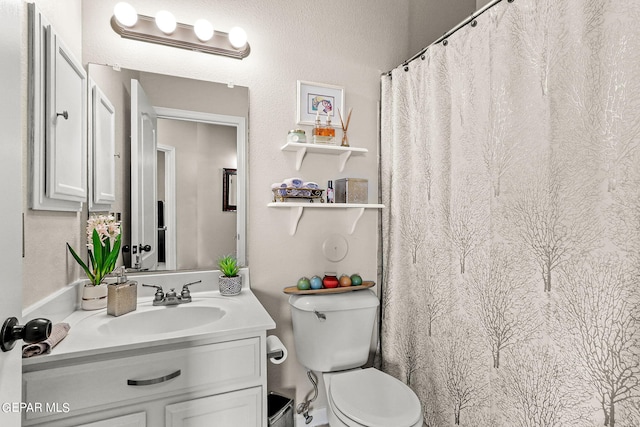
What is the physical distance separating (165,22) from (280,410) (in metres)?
1.90

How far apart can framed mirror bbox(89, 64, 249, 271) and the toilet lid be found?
78 centimetres

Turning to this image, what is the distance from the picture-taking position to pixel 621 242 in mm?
862

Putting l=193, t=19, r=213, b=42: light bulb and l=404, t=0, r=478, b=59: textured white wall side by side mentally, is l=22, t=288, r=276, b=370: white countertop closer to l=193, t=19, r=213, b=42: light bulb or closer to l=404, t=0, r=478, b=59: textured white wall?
l=193, t=19, r=213, b=42: light bulb

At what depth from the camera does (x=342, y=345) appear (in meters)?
1.62

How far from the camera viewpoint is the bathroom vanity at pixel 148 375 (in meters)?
0.93

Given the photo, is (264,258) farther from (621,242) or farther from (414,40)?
(414,40)

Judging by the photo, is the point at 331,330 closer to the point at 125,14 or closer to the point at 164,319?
the point at 164,319

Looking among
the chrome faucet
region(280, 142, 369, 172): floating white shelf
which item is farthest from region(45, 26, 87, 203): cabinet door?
region(280, 142, 369, 172): floating white shelf

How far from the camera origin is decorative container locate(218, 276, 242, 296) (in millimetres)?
1543

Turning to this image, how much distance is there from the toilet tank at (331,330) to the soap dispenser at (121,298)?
0.73m

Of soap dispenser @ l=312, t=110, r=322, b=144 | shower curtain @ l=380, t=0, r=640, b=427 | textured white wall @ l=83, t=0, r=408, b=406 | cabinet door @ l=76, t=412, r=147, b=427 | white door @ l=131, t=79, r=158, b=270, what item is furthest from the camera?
soap dispenser @ l=312, t=110, r=322, b=144

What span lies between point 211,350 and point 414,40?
2111 mm

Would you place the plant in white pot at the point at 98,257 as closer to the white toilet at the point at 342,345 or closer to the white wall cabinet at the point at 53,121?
the white wall cabinet at the point at 53,121

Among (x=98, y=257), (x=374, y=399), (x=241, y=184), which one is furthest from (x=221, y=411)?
(x=241, y=184)
